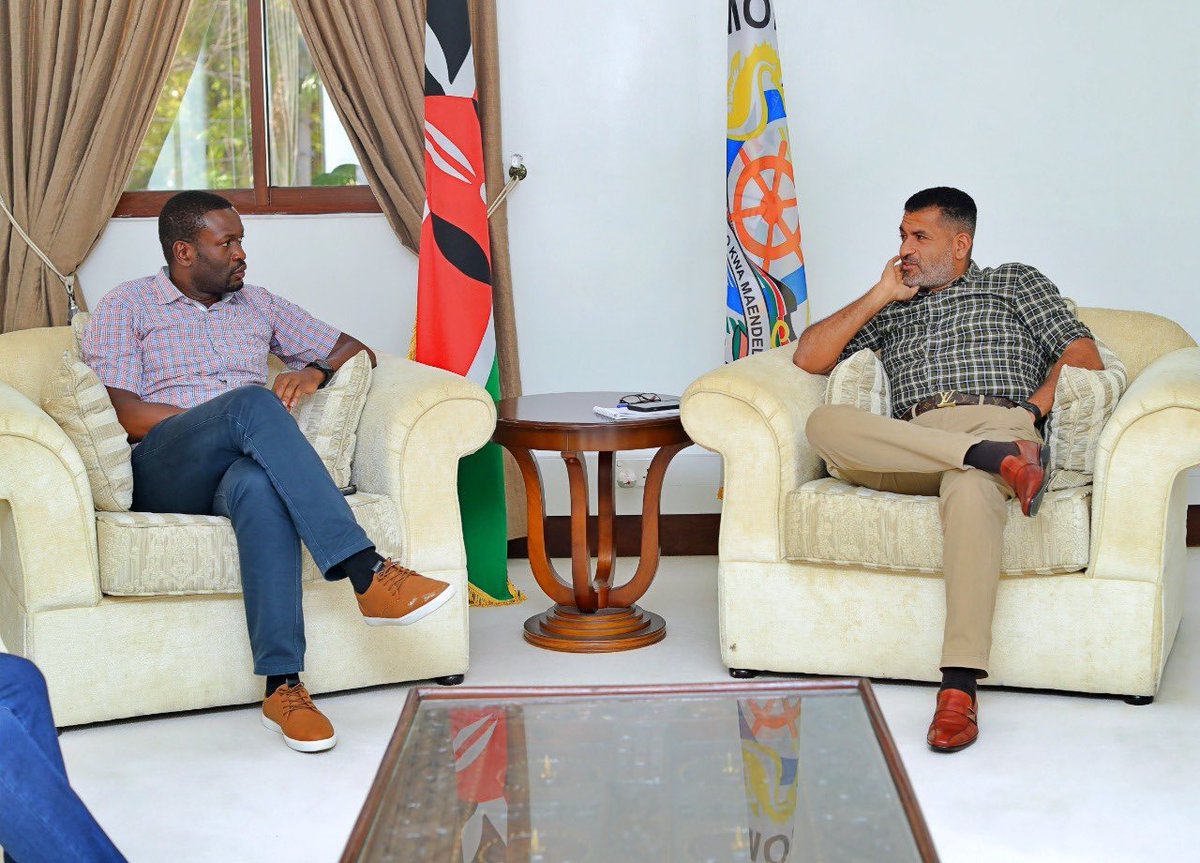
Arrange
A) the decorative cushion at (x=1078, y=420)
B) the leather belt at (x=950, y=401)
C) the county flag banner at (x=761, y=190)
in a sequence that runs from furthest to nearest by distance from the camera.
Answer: the county flag banner at (x=761, y=190)
the leather belt at (x=950, y=401)
the decorative cushion at (x=1078, y=420)

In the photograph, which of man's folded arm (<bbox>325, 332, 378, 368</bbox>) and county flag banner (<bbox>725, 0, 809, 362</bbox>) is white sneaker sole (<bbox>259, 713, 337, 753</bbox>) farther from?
county flag banner (<bbox>725, 0, 809, 362</bbox>)

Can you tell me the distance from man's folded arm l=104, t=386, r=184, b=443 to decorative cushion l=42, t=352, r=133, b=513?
0.14 meters

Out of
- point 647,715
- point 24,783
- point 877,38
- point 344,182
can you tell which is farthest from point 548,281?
point 24,783

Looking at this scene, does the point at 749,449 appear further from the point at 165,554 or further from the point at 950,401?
the point at 165,554

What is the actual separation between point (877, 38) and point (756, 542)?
207 cm

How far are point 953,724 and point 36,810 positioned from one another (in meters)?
1.74

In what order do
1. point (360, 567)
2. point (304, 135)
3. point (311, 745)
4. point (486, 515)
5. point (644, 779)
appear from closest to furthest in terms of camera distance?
1. point (644, 779)
2. point (311, 745)
3. point (360, 567)
4. point (486, 515)
5. point (304, 135)

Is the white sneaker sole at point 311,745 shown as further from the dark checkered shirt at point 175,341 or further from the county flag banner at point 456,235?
the county flag banner at point 456,235

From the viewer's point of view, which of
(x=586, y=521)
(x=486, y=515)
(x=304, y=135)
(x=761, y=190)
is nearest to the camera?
(x=586, y=521)

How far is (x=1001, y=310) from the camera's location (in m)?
3.45

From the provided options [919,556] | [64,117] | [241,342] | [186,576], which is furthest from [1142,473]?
[64,117]

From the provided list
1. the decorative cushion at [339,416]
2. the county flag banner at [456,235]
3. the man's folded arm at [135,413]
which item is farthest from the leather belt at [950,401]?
the man's folded arm at [135,413]

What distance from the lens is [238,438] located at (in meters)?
2.97

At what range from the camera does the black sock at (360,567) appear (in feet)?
9.44
